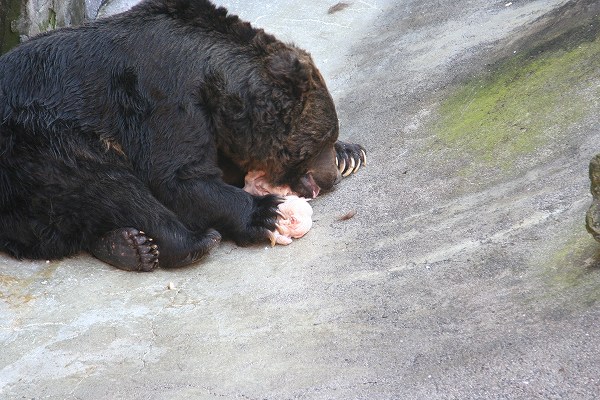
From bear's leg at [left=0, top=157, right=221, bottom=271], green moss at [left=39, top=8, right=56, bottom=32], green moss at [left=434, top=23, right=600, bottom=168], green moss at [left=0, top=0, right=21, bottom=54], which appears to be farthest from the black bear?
green moss at [left=39, top=8, right=56, bottom=32]

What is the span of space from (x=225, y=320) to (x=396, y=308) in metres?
0.79

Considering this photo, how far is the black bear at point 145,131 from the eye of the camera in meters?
4.79

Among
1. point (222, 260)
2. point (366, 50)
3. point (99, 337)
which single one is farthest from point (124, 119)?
point (366, 50)

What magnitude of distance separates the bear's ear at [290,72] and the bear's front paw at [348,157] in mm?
541

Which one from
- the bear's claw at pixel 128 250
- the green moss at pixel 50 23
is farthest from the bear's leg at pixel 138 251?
the green moss at pixel 50 23

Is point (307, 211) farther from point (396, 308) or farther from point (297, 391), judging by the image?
point (297, 391)

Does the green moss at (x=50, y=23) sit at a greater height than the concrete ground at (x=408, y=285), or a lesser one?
greater

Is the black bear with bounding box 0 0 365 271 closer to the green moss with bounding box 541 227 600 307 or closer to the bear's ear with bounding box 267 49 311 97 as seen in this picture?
the bear's ear with bounding box 267 49 311 97

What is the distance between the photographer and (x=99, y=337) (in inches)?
161

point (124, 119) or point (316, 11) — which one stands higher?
→ point (124, 119)

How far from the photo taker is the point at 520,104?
17.3ft

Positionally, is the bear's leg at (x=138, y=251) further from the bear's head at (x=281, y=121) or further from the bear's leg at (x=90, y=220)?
the bear's head at (x=281, y=121)

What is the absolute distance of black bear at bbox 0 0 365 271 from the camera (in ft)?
15.7

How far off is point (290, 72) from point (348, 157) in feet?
2.42
